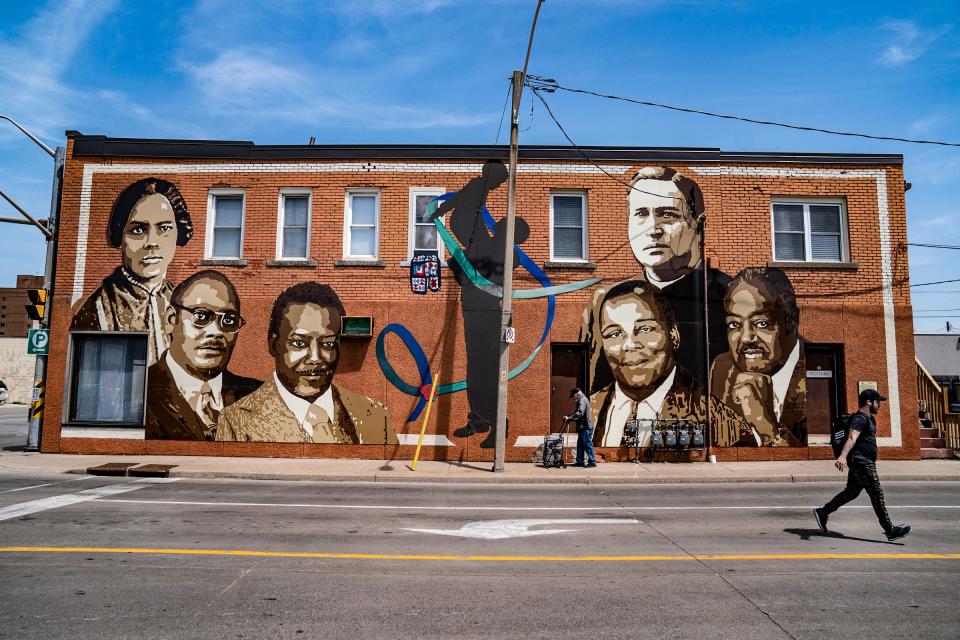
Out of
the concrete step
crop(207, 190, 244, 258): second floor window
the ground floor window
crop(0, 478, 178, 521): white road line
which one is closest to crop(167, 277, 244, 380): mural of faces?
crop(207, 190, 244, 258): second floor window

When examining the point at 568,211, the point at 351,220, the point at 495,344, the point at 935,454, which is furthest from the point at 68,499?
the point at 935,454

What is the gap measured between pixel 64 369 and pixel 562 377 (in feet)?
40.9

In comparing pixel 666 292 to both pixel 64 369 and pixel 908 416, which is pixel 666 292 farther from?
pixel 64 369

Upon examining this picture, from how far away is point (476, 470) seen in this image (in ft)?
46.2

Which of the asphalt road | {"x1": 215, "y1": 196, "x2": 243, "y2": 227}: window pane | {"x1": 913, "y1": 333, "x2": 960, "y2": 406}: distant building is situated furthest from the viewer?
{"x1": 913, "y1": 333, "x2": 960, "y2": 406}: distant building

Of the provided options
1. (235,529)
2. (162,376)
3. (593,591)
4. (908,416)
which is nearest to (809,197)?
(908,416)

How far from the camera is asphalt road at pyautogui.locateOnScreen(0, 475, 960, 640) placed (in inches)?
195

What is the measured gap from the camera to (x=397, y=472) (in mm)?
13539

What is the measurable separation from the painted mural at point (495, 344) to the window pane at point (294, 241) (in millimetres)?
987

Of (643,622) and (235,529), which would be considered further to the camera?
(235,529)

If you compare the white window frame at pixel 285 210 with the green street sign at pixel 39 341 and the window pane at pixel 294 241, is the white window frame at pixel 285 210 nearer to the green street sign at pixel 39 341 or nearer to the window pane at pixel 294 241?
the window pane at pixel 294 241

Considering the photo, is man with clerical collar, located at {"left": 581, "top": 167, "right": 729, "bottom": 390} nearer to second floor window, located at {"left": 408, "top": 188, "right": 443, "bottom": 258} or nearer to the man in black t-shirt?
second floor window, located at {"left": 408, "top": 188, "right": 443, "bottom": 258}

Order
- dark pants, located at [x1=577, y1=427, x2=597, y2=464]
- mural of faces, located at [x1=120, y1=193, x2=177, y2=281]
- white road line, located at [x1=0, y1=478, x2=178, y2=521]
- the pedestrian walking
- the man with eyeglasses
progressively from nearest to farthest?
white road line, located at [x1=0, y1=478, x2=178, y2=521], the pedestrian walking, dark pants, located at [x1=577, y1=427, x2=597, y2=464], the man with eyeglasses, mural of faces, located at [x1=120, y1=193, x2=177, y2=281]

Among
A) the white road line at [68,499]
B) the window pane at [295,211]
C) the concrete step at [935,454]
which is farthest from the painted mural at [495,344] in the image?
the white road line at [68,499]
